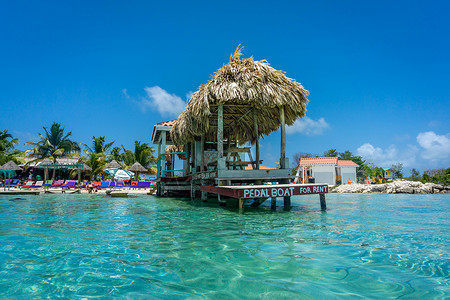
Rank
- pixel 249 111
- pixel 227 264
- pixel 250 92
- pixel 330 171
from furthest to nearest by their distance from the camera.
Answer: pixel 330 171 → pixel 249 111 → pixel 250 92 → pixel 227 264

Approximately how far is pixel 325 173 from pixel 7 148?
4544 centimetres

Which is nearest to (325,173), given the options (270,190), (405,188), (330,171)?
(330,171)

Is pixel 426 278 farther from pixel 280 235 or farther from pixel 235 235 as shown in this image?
pixel 235 235

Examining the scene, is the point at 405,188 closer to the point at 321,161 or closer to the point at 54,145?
the point at 321,161

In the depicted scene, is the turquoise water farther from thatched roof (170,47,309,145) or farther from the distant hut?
thatched roof (170,47,309,145)

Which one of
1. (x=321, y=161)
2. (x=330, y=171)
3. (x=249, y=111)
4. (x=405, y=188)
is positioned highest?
(x=249, y=111)

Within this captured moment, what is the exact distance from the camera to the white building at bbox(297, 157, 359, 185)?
34.7m

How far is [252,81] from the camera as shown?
9250 mm

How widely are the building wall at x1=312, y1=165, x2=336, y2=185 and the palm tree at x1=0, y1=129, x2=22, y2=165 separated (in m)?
40.0

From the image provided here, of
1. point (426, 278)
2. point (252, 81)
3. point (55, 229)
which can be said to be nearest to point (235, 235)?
point (426, 278)

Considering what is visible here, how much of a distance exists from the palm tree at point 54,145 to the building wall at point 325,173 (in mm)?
32856

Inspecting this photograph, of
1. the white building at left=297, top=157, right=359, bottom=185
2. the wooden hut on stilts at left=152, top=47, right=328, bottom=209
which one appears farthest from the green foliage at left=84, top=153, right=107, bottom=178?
the white building at left=297, top=157, right=359, bottom=185

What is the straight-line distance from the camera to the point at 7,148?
3838 centimetres

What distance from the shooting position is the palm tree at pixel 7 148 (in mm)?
34419
